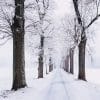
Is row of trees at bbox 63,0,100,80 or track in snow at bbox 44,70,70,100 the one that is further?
row of trees at bbox 63,0,100,80

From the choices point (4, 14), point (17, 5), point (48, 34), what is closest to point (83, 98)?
point (17, 5)

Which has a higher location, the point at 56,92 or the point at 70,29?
the point at 70,29

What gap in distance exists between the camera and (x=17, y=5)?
15656mm

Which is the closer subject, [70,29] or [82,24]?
[82,24]

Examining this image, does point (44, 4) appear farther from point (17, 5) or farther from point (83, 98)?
point (83, 98)

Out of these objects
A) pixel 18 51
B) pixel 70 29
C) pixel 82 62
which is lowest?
pixel 82 62

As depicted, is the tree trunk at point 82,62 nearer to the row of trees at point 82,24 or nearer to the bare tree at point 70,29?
the row of trees at point 82,24

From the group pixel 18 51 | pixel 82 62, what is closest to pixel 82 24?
pixel 82 62

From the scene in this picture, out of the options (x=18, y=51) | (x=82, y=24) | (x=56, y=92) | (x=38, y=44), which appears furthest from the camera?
(x=38, y=44)

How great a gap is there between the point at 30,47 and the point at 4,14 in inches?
528

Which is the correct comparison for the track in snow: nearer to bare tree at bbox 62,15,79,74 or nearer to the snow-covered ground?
the snow-covered ground

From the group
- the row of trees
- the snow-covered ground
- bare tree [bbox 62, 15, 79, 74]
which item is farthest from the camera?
bare tree [bbox 62, 15, 79, 74]

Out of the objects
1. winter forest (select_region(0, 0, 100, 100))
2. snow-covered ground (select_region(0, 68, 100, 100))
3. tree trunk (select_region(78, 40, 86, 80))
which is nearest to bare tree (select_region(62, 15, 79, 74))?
winter forest (select_region(0, 0, 100, 100))

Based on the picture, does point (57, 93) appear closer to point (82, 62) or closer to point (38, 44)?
point (82, 62)
